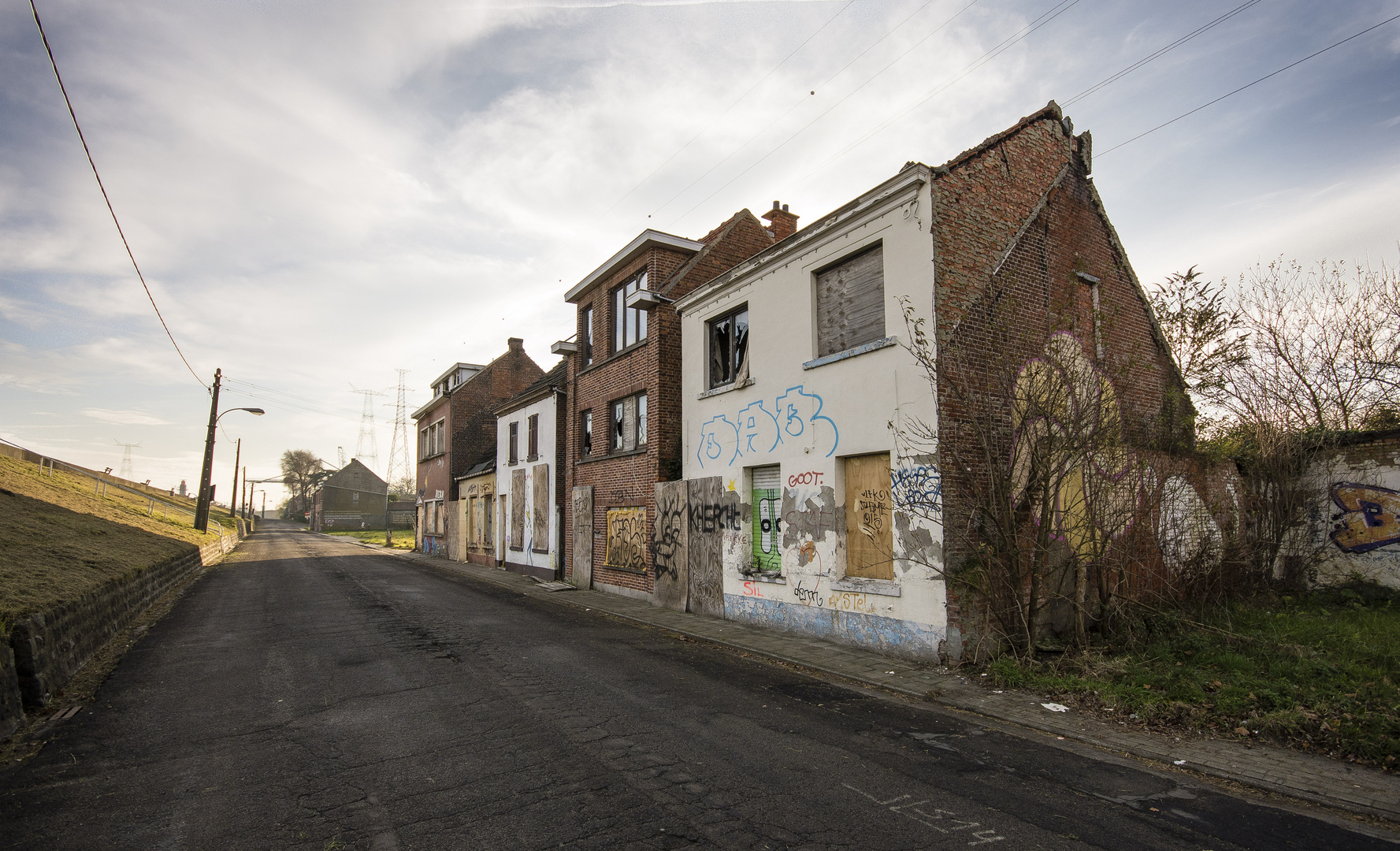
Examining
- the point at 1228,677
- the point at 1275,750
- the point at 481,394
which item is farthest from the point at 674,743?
the point at 481,394

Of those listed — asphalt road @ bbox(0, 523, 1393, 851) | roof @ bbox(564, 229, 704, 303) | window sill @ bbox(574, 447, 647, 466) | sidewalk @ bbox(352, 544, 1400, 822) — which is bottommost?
sidewalk @ bbox(352, 544, 1400, 822)

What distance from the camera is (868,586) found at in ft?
31.1

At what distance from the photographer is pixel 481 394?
32.5 meters

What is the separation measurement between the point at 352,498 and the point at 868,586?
281 ft

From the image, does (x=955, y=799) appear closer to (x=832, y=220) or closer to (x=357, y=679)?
(x=357, y=679)

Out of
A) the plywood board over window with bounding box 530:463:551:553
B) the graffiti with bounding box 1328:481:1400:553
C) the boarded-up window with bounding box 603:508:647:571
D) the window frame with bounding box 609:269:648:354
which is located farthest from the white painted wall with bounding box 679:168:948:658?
the plywood board over window with bounding box 530:463:551:553

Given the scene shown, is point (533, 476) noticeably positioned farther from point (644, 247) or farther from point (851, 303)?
point (851, 303)

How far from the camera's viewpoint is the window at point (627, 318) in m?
16.5

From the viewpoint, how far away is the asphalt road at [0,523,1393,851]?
13.2ft

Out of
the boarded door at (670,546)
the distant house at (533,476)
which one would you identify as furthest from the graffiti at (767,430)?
the distant house at (533,476)

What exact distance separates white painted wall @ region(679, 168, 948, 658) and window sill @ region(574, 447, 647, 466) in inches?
90.7

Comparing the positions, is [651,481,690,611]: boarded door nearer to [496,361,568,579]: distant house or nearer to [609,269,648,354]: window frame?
[609,269,648,354]: window frame

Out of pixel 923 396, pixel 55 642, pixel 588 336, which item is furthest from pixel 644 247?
pixel 55 642

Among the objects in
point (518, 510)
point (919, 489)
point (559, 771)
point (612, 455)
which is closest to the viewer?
point (559, 771)
